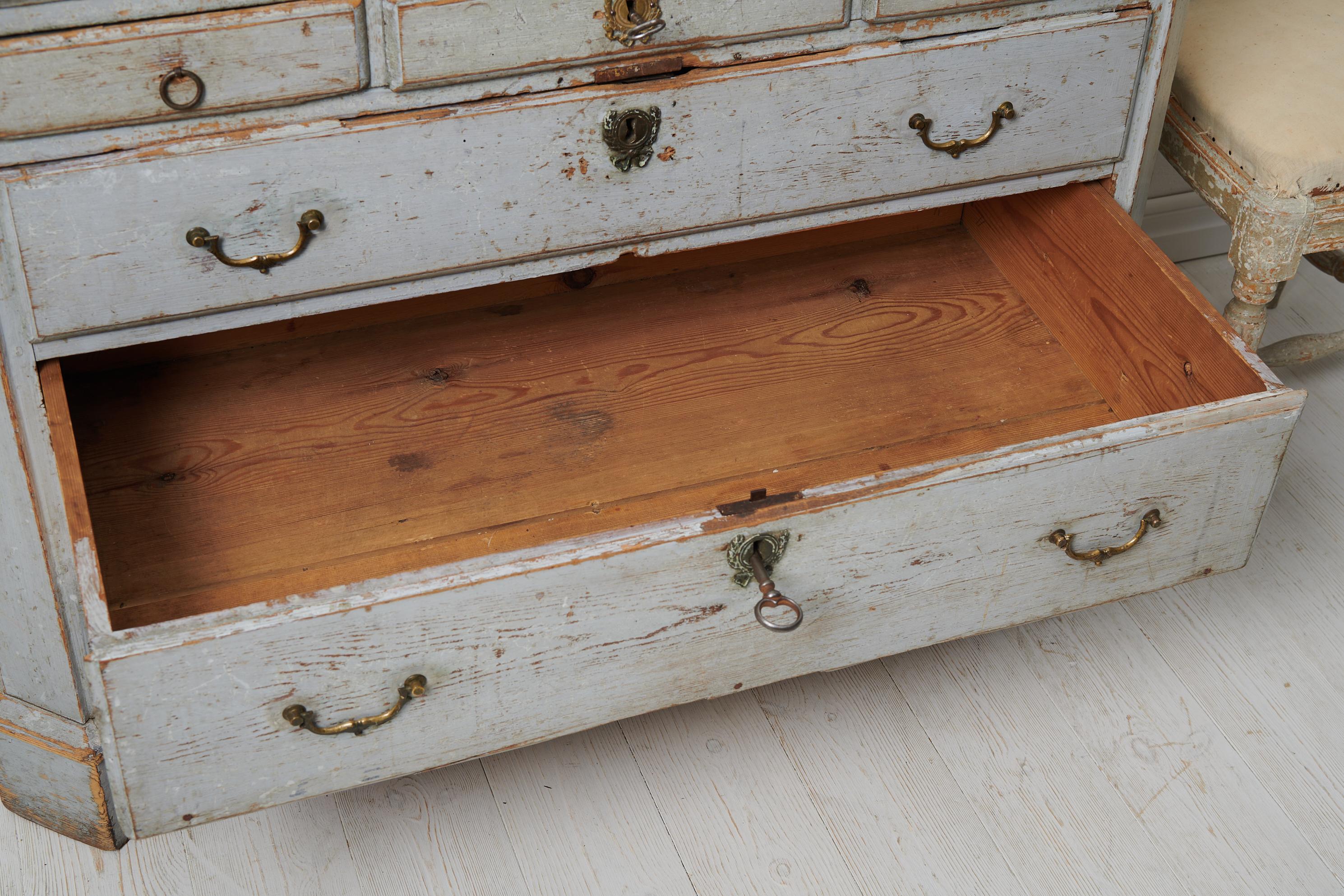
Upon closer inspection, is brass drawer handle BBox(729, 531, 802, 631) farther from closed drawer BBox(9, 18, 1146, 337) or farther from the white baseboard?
the white baseboard

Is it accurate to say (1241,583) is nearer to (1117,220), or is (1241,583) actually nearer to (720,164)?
(1117,220)

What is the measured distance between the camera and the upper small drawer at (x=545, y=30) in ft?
3.16

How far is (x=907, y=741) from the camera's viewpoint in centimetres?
127

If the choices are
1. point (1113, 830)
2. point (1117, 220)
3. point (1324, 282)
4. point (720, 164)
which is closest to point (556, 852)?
point (1113, 830)

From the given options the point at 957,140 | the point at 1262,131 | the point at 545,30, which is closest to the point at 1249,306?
the point at 1262,131

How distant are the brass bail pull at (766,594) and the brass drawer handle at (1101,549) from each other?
237 mm

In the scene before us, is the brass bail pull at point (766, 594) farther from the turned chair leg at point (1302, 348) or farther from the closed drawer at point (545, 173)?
the turned chair leg at point (1302, 348)

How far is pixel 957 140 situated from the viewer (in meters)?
1.19

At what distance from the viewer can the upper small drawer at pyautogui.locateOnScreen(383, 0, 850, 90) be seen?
0.96 m

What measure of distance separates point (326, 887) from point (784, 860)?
407mm

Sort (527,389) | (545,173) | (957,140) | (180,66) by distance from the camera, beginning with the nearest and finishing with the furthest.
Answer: (180,66)
(545,173)
(957,140)
(527,389)

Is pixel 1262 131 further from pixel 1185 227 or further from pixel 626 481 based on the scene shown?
pixel 626 481

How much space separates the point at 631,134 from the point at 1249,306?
28.1 inches

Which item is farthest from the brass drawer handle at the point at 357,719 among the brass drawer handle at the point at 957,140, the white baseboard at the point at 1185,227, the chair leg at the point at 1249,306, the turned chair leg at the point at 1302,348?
the white baseboard at the point at 1185,227
